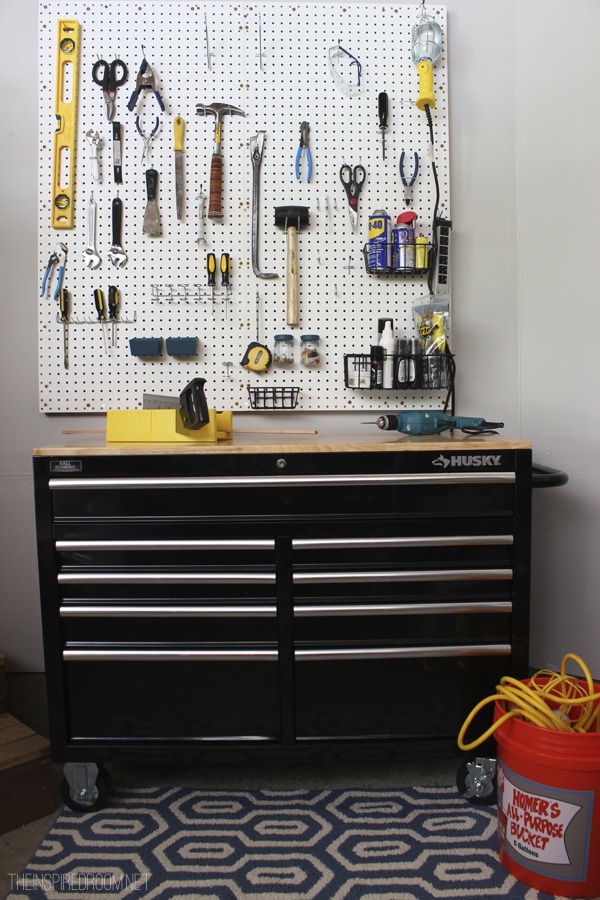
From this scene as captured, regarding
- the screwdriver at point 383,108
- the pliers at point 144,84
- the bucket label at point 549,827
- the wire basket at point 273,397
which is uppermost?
the pliers at point 144,84

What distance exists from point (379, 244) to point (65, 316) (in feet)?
3.28

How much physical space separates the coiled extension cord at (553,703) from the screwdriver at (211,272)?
1.34m

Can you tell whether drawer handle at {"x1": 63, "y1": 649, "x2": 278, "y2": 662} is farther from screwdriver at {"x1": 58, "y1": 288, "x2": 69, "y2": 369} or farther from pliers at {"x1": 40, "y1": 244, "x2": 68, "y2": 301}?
pliers at {"x1": 40, "y1": 244, "x2": 68, "y2": 301}

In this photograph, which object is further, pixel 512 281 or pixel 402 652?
pixel 512 281

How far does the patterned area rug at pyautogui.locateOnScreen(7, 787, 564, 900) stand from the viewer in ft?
3.84

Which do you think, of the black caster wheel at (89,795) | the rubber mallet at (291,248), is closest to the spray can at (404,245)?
the rubber mallet at (291,248)

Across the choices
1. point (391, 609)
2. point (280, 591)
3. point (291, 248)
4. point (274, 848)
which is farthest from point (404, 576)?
point (291, 248)

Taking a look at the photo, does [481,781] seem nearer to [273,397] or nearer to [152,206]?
[273,397]

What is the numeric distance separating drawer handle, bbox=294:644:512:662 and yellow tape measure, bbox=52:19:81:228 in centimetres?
148

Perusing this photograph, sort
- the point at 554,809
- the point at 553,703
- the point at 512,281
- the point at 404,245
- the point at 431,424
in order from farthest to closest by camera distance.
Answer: the point at 512,281 → the point at 404,245 → the point at 431,424 → the point at 553,703 → the point at 554,809

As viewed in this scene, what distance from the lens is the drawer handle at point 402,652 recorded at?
1352 mm

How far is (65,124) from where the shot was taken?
5.89ft

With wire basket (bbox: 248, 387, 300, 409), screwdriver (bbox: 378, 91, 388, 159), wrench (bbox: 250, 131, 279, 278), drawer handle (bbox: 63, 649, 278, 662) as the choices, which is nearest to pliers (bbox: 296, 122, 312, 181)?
wrench (bbox: 250, 131, 279, 278)

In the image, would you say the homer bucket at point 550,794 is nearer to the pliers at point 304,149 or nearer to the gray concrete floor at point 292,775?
the gray concrete floor at point 292,775
